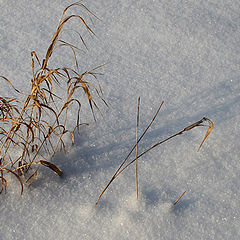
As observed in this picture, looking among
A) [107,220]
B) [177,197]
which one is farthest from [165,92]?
[107,220]

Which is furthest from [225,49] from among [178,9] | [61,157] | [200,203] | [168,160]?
[61,157]

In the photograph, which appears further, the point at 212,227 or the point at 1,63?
the point at 1,63

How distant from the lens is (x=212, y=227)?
103cm

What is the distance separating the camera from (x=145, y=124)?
123 cm

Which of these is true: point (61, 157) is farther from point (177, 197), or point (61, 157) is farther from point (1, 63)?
point (1, 63)

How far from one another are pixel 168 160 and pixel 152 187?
0.36 ft

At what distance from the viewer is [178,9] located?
1.62 m

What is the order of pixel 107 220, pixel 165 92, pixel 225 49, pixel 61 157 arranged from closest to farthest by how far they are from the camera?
pixel 107 220 → pixel 61 157 → pixel 165 92 → pixel 225 49

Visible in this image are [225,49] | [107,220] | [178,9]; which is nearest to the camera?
[107,220]

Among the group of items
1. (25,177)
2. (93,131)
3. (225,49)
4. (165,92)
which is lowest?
(25,177)

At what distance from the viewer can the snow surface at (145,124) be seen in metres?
1.03

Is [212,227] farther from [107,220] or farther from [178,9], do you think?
[178,9]

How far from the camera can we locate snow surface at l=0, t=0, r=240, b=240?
1025 millimetres

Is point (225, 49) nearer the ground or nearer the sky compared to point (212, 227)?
nearer the sky
